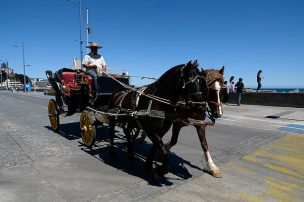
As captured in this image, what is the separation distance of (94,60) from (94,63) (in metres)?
0.12

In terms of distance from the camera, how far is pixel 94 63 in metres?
8.76

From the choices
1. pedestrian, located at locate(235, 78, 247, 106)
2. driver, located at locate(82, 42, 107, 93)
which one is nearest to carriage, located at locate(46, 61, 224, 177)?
driver, located at locate(82, 42, 107, 93)

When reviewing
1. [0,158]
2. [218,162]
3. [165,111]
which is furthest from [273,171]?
[0,158]

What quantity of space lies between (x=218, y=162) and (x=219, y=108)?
210 centimetres

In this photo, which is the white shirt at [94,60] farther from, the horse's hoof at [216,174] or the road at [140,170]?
the horse's hoof at [216,174]

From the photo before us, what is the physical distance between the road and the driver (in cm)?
202

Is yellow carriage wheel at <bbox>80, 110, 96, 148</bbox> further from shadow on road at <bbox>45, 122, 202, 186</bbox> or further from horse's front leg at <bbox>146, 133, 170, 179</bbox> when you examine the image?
horse's front leg at <bbox>146, 133, 170, 179</bbox>

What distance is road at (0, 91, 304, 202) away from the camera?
5141mm

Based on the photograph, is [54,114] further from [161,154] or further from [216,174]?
[216,174]

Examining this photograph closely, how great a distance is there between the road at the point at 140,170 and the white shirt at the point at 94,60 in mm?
2285

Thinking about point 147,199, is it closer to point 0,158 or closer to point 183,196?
point 183,196

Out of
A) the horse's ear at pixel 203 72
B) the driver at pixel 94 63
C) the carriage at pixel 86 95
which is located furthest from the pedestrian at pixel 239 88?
the horse's ear at pixel 203 72

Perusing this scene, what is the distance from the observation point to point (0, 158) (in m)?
7.07

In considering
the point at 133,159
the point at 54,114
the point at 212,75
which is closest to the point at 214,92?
the point at 212,75
